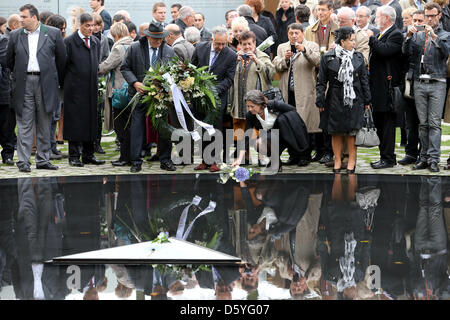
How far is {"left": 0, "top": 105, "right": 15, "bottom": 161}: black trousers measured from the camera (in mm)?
13164

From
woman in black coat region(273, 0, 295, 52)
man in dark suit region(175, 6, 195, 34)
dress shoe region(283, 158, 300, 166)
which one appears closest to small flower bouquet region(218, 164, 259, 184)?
dress shoe region(283, 158, 300, 166)

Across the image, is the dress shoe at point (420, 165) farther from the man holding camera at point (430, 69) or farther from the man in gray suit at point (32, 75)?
the man in gray suit at point (32, 75)

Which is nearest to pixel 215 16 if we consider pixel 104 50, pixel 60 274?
pixel 104 50

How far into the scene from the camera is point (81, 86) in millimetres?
12891

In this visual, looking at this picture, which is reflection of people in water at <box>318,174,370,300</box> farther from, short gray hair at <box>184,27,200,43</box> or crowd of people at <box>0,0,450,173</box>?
short gray hair at <box>184,27,200,43</box>

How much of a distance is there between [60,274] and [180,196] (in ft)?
12.4

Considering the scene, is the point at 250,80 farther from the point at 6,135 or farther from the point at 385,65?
Answer: the point at 6,135

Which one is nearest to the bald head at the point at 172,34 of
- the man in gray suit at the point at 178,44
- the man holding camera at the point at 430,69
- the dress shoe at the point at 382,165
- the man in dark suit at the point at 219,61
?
the man in gray suit at the point at 178,44

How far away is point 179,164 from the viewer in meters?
13.2

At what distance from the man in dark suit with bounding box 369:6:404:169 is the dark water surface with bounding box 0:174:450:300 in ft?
3.50

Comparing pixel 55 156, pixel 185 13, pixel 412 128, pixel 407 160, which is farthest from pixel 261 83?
pixel 55 156

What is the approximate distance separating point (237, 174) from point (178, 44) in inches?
158

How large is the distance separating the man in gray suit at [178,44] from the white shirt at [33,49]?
6.66 ft
